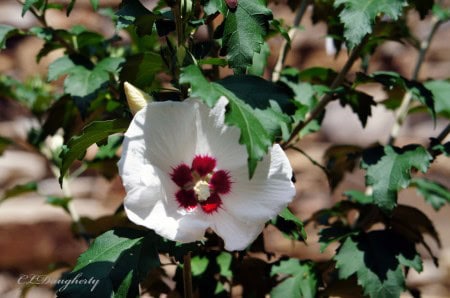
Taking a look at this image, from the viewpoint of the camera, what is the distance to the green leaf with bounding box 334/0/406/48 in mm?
844

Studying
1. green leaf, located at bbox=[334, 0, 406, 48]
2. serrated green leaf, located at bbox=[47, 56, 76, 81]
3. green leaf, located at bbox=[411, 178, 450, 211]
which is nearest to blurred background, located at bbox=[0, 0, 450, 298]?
green leaf, located at bbox=[411, 178, 450, 211]

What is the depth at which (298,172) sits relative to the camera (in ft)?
7.66

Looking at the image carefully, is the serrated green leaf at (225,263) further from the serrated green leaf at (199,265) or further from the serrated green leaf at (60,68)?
the serrated green leaf at (60,68)

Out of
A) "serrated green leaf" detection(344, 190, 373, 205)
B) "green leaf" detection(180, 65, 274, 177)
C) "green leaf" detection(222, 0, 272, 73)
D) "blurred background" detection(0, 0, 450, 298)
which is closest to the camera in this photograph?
"green leaf" detection(180, 65, 274, 177)

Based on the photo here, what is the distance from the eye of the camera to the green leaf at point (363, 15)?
844 mm

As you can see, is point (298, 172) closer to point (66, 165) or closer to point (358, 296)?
point (358, 296)

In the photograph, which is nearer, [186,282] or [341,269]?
[186,282]

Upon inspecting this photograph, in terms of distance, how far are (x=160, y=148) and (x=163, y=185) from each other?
44 millimetres

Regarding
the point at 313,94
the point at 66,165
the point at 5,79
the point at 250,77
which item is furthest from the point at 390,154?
the point at 5,79

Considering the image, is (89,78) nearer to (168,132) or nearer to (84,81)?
(84,81)

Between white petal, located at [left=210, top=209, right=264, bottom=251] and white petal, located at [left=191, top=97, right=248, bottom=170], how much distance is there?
0.06 meters

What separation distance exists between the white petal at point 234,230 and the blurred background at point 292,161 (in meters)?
1.58

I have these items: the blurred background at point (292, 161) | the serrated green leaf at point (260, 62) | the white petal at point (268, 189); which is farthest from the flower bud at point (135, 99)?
the blurred background at point (292, 161)

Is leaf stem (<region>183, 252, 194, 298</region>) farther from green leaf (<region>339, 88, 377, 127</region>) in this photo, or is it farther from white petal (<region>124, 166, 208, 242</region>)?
green leaf (<region>339, 88, 377, 127</region>)
